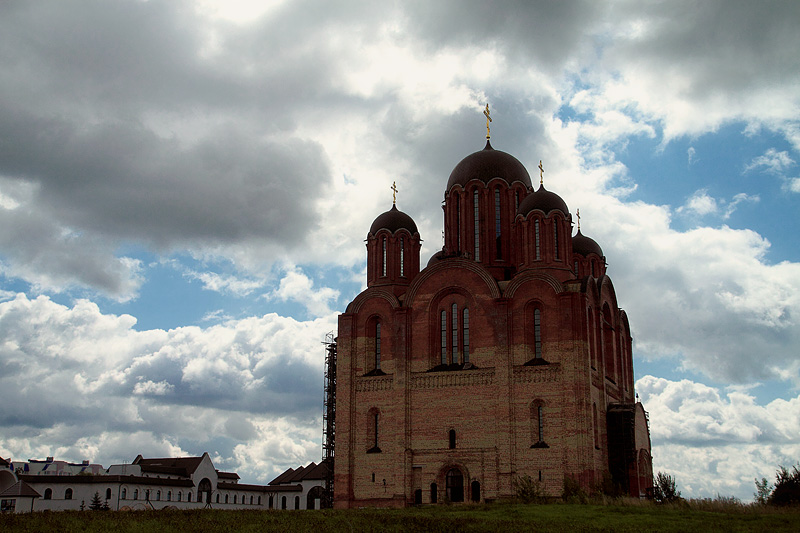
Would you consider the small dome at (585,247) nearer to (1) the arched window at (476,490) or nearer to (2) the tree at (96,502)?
(1) the arched window at (476,490)

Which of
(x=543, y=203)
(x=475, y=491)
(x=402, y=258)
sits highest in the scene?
(x=543, y=203)

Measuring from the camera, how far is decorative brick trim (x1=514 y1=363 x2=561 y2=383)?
121 ft

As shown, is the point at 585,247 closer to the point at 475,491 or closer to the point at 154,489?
the point at 475,491

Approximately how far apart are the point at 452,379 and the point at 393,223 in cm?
983

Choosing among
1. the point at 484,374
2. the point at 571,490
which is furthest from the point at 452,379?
the point at 571,490

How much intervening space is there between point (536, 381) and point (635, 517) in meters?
12.3

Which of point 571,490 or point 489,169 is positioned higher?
point 489,169

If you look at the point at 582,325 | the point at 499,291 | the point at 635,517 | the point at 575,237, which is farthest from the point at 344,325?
the point at 635,517

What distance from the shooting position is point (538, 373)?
37094mm

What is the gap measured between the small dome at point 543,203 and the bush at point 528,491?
12884 millimetres

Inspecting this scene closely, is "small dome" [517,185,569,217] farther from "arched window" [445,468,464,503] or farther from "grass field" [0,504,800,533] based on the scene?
"grass field" [0,504,800,533]

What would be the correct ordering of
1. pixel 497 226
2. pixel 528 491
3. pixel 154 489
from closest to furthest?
pixel 528 491
pixel 497 226
pixel 154 489

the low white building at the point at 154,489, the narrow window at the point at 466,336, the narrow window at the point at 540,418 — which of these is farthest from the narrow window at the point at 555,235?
the low white building at the point at 154,489

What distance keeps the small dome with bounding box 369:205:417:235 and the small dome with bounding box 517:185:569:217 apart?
642 centimetres
